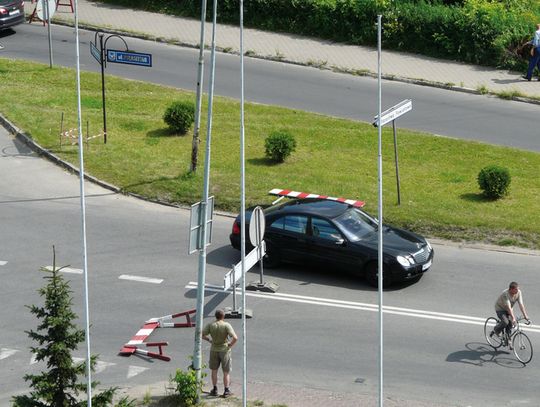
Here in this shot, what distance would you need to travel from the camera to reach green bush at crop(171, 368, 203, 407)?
54.2ft

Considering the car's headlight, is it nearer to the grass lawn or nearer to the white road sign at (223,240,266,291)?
the white road sign at (223,240,266,291)

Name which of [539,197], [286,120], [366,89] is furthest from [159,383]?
[366,89]

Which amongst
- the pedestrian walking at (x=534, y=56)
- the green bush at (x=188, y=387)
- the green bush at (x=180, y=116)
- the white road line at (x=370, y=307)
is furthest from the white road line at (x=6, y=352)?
the pedestrian walking at (x=534, y=56)

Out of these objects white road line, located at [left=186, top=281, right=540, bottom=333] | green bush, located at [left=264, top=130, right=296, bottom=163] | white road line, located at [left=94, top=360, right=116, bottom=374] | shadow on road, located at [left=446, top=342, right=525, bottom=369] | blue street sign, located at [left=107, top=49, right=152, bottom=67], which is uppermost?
blue street sign, located at [left=107, top=49, right=152, bottom=67]

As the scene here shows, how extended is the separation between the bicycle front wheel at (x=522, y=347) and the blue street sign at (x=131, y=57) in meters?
11.4

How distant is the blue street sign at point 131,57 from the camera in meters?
25.8

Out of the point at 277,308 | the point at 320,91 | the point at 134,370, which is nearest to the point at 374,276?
the point at 277,308

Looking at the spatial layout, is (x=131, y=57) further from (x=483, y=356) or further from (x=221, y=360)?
(x=483, y=356)

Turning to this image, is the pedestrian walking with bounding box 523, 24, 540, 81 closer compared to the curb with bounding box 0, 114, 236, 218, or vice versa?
the curb with bounding box 0, 114, 236, 218

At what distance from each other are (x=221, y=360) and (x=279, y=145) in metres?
10.8

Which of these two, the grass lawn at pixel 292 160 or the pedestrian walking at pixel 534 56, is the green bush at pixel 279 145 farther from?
the pedestrian walking at pixel 534 56

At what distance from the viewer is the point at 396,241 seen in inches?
848

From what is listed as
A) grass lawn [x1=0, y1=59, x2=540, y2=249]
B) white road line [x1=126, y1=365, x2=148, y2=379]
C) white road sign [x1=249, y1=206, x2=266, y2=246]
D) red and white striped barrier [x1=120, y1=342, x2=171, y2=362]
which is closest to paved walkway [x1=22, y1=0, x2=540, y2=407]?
grass lawn [x1=0, y1=59, x2=540, y2=249]

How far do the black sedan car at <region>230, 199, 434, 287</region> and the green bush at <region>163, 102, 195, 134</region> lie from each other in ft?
24.2
